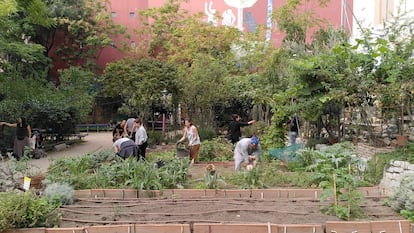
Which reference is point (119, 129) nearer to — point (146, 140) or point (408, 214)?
point (146, 140)

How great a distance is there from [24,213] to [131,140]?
168 inches

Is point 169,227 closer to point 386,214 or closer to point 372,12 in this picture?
point 386,214

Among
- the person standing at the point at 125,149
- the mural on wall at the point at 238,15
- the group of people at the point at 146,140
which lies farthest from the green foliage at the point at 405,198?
the mural on wall at the point at 238,15

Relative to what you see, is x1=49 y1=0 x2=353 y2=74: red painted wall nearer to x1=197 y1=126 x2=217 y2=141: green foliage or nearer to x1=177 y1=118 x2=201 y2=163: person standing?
x1=197 y1=126 x2=217 y2=141: green foliage

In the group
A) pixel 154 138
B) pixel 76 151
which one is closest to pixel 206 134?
pixel 154 138

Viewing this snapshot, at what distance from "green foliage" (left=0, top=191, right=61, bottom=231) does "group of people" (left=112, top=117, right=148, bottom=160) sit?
10.5 feet

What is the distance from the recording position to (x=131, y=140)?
364 inches

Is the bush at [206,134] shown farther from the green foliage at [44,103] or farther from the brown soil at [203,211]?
the brown soil at [203,211]

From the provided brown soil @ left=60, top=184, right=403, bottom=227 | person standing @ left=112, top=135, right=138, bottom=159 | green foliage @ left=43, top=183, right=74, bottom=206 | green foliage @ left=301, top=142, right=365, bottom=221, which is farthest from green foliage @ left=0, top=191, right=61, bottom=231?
green foliage @ left=301, top=142, right=365, bottom=221

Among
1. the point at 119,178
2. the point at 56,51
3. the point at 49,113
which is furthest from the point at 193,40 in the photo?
the point at 119,178

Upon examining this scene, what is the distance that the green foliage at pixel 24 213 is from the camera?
4.86 metres

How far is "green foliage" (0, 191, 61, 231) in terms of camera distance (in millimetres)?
4863

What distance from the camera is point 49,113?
16547mm

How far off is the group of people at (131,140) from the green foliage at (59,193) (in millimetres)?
2090
